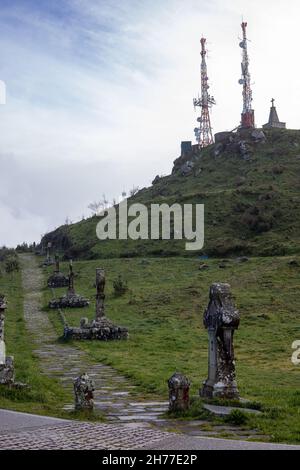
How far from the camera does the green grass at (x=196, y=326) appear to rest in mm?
13138

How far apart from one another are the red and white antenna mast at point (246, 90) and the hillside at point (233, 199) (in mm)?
2416

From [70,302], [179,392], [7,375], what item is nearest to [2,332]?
[7,375]

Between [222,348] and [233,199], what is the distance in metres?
58.0

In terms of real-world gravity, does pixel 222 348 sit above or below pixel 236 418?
above

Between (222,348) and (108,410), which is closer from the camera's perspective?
(108,410)

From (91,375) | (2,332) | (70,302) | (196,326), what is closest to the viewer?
(2,332)

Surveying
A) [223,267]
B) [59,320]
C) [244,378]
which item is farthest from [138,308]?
[244,378]

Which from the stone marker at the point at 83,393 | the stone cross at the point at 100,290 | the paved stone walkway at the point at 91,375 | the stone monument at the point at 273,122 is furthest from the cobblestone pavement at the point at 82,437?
the stone monument at the point at 273,122

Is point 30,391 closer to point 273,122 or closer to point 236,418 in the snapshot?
point 236,418

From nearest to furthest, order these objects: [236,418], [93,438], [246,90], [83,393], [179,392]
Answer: [93,438] → [236,418] → [83,393] → [179,392] → [246,90]

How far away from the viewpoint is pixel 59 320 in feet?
98.9

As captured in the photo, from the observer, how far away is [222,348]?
38.4 feet

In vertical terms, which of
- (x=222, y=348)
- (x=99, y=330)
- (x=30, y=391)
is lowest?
(x=99, y=330)
